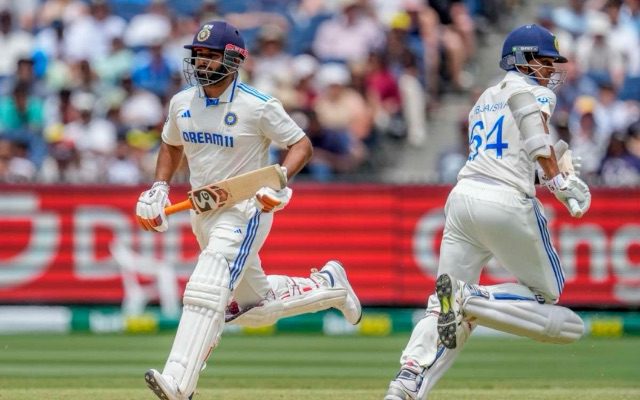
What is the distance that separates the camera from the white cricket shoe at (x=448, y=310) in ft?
20.2

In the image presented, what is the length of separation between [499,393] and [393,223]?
13.7ft

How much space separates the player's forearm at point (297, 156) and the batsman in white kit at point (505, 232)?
2.40ft

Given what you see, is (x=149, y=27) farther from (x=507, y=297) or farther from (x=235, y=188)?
(x=507, y=297)

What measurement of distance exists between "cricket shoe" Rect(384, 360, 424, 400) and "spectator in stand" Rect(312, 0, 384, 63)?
7.45 metres

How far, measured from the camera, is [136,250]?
11523 millimetres

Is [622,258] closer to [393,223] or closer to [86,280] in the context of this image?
[393,223]

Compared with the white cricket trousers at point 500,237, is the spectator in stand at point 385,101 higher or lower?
lower

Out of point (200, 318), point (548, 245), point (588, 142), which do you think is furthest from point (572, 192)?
point (588, 142)

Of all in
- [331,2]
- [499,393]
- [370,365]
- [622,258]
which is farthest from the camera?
[331,2]

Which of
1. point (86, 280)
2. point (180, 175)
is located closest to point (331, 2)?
point (180, 175)

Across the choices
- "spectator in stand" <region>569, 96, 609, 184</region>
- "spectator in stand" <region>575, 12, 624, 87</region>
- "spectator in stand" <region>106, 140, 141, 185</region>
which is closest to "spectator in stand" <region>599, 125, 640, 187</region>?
"spectator in stand" <region>569, 96, 609, 184</region>

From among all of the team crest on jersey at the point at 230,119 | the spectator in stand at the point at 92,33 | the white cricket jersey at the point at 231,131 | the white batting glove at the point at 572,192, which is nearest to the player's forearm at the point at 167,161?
the white cricket jersey at the point at 231,131

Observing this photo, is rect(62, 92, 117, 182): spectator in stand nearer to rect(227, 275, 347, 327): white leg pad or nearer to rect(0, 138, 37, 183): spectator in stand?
rect(0, 138, 37, 183): spectator in stand

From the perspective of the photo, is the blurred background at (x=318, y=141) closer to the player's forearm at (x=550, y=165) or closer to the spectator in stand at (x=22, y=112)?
the spectator in stand at (x=22, y=112)
